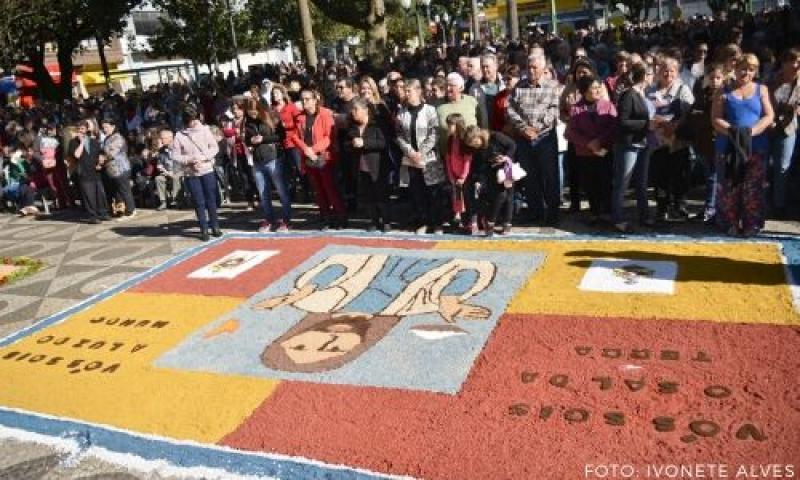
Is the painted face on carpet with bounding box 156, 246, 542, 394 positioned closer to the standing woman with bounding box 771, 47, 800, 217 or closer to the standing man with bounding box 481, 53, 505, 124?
the standing man with bounding box 481, 53, 505, 124

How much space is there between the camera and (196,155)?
9641 millimetres

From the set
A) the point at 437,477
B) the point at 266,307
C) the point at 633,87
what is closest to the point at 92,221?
the point at 266,307

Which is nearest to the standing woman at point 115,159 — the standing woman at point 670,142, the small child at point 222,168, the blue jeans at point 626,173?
the small child at point 222,168

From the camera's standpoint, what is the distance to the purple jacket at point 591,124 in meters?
7.81

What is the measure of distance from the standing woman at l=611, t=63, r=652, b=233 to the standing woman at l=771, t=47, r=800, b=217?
1.34 metres

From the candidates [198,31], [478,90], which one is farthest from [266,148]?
[198,31]

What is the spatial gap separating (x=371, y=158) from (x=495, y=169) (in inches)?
69.6

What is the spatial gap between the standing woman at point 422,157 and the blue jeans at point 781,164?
12.2 feet

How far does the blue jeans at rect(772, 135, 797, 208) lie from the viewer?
7594 millimetres

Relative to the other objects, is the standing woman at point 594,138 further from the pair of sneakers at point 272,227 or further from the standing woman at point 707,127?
the pair of sneakers at point 272,227

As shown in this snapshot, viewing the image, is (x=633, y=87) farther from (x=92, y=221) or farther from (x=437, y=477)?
(x=92, y=221)

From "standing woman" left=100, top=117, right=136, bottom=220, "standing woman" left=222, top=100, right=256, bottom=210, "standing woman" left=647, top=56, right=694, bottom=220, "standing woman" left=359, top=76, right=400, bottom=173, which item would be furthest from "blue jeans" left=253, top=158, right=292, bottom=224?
"standing woman" left=647, top=56, right=694, bottom=220

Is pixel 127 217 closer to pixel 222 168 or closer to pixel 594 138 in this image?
pixel 222 168

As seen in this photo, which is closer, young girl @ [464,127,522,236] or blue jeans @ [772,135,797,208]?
blue jeans @ [772,135,797,208]
